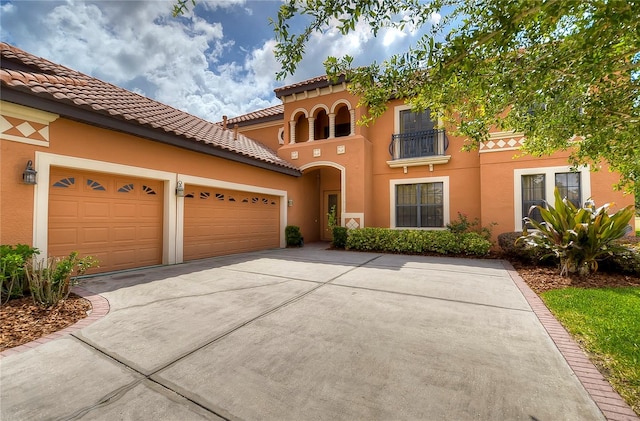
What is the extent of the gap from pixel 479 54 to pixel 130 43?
835cm

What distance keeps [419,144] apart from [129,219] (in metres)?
11.0

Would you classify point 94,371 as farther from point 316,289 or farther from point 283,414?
point 316,289

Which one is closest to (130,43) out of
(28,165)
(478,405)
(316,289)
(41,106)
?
(41,106)

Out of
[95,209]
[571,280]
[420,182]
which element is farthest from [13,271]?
[420,182]

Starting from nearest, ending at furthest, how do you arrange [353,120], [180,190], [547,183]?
[180,190]
[547,183]
[353,120]

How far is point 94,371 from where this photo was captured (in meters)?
2.34

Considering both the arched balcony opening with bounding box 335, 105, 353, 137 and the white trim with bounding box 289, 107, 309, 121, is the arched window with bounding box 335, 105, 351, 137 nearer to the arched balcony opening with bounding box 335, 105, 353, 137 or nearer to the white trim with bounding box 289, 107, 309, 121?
the arched balcony opening with bounding box 335, 105, 353, 137

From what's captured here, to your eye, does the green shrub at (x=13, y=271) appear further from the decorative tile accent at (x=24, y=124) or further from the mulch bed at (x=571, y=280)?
the mulch bed at (x=571, y=280)

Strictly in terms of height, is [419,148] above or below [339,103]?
below

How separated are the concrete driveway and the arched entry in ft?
29.6

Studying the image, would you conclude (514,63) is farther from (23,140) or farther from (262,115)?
(262,115)

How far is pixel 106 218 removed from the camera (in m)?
5.95

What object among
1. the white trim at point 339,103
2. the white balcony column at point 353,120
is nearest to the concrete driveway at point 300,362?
the white balcony column at point 353,120

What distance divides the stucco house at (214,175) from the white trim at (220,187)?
38mm
